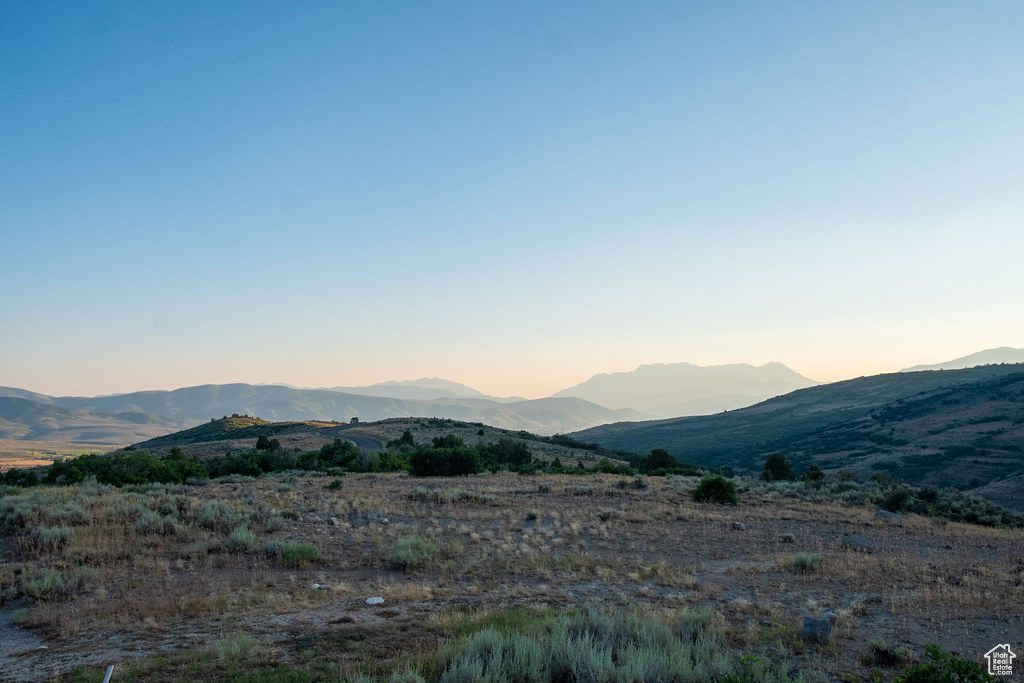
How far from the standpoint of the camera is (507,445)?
48594 mm

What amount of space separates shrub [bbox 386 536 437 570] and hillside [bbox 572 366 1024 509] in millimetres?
40834

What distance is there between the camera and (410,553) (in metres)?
12.6

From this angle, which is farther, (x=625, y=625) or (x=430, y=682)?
(x=625, y=625)

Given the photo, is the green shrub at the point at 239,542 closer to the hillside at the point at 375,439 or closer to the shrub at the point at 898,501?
the shrub at the point at 898,501

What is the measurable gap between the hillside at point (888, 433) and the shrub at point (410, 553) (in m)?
40.8

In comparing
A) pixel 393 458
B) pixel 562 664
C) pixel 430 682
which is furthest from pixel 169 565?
pixel 393 458

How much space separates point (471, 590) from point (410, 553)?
2535 millimetres

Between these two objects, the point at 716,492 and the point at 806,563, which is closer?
the point at 806,563

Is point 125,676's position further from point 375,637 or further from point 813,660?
point 813,660

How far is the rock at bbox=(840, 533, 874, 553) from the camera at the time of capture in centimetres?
1516

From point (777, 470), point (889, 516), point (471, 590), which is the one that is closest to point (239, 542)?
point (471, 590)

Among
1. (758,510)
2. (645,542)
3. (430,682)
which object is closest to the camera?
(430,682)

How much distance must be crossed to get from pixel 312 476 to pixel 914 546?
28.4 meters

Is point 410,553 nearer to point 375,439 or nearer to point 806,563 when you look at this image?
point 806,563
